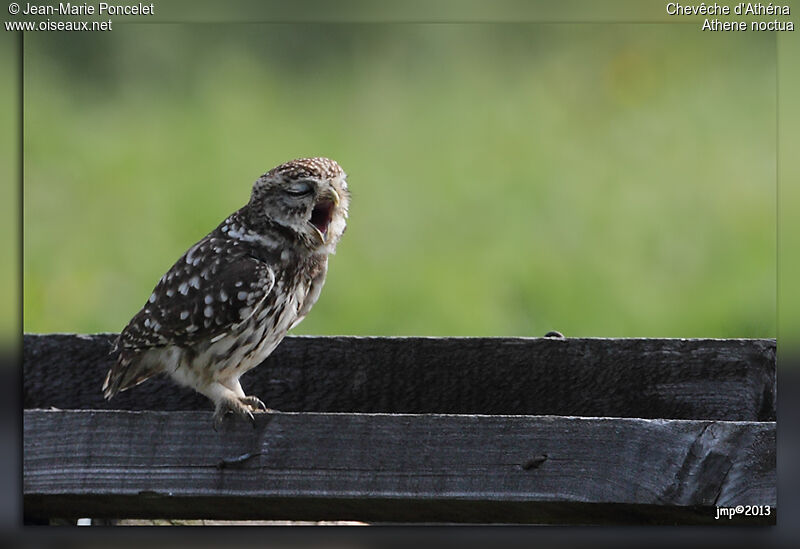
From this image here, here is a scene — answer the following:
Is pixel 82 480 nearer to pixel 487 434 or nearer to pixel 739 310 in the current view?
pixel 487 434

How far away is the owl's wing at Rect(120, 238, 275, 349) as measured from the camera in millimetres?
2117

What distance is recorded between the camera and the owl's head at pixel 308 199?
6.95ft

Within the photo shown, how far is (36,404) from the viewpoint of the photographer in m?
2.35

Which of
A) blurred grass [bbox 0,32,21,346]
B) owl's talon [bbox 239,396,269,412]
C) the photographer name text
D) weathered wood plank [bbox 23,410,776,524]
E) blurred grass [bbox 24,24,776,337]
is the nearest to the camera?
weathered wood plank [bbox 23,410,776,524]

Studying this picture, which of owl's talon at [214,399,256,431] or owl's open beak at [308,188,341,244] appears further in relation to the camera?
owl's open beak at [308,188,341,244]

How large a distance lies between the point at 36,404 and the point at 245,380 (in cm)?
49

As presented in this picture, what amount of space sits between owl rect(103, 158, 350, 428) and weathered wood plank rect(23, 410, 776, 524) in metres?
0.24

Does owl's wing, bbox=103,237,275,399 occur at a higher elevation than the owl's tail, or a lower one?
higher

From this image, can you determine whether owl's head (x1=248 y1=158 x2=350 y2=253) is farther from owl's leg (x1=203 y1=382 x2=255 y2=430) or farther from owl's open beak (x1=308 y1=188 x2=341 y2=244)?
owl's leg (x1=203 y1=382 x2=255 y2=430)

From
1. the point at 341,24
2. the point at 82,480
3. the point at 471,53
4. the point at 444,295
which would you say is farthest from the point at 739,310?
the point at 82,480

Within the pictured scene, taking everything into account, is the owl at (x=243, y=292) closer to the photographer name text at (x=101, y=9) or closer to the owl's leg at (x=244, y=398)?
the owl's leg at (x=244, y=398)

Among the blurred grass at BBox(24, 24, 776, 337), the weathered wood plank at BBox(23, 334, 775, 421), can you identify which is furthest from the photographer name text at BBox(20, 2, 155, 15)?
the weathered wood plank at BBox(23, 334, 775, 421)

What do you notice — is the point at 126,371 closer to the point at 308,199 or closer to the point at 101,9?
the point at 308,199

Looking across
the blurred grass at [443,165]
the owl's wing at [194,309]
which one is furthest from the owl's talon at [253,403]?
the blurred grass at [443,165]
